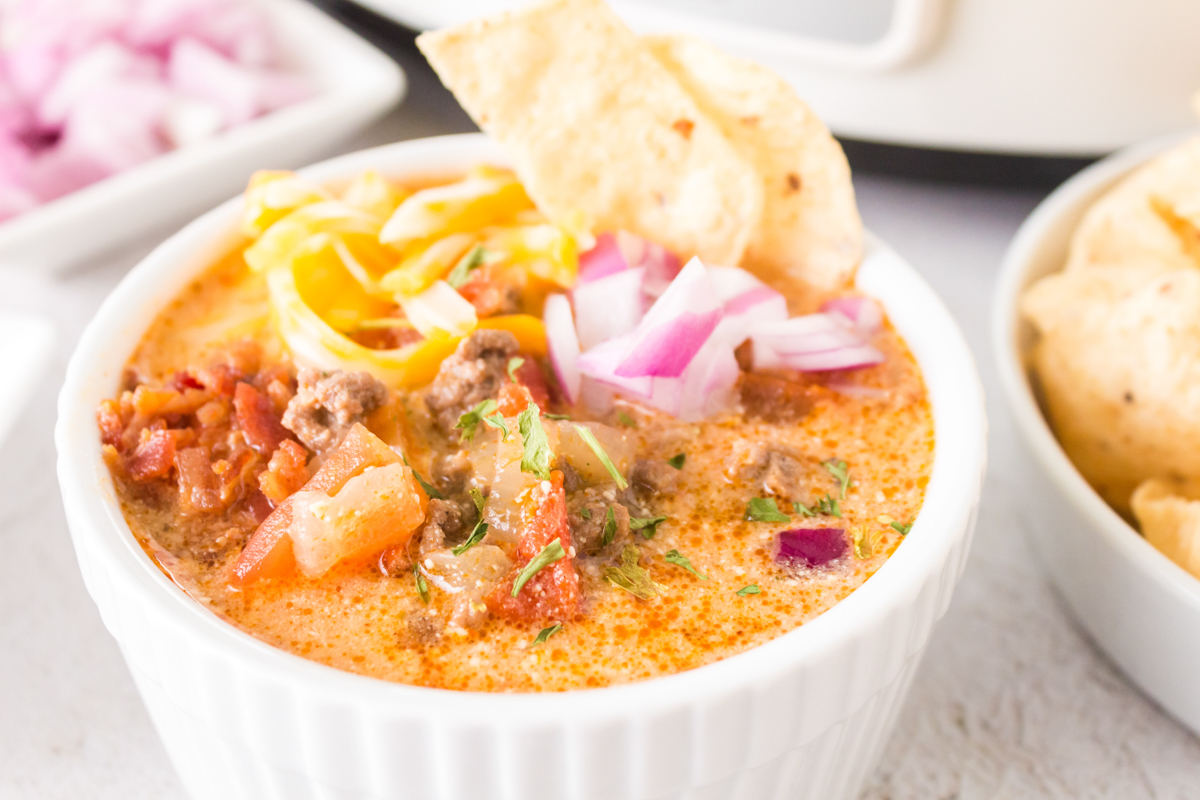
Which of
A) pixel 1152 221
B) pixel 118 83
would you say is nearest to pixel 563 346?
pixel 1152 221

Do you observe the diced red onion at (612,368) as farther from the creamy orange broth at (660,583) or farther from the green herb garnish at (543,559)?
the green herb garnish at (543,559)

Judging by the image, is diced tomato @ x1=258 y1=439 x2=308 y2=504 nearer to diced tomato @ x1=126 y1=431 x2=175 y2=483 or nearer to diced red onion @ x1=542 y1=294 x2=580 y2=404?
diced tomato @ x1=126 y1=431 x2=175 y2=483

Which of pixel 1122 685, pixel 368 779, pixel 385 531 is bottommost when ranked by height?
pixel 1122 685

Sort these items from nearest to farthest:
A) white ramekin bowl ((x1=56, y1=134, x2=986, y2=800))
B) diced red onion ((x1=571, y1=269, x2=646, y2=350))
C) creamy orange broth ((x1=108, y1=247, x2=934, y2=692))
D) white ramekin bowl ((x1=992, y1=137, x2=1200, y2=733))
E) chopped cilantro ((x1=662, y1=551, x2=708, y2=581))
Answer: white ramekin bowl ((x1=56, y1=134, x2=986, y2=800)) < creamy orange broth ((x1=108, y1=247, x2=934, y2=692)) < chopped cilantro ((x1=662, y1=551, x2=708, y2=581)) < white ramekin bowl ((x1=992, y1=137, x2=1200, y2=733)) < diced red onion ((x1=571, y1=269, x2=646, y2=350))

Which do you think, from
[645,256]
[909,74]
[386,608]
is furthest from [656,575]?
[909,74]

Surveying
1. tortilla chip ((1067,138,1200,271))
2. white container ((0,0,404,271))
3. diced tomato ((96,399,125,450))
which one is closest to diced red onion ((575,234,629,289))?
diced tomato ((96,399,125,450))

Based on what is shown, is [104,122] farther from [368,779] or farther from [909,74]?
[368,779]

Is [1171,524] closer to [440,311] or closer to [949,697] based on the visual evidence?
[949,697]
